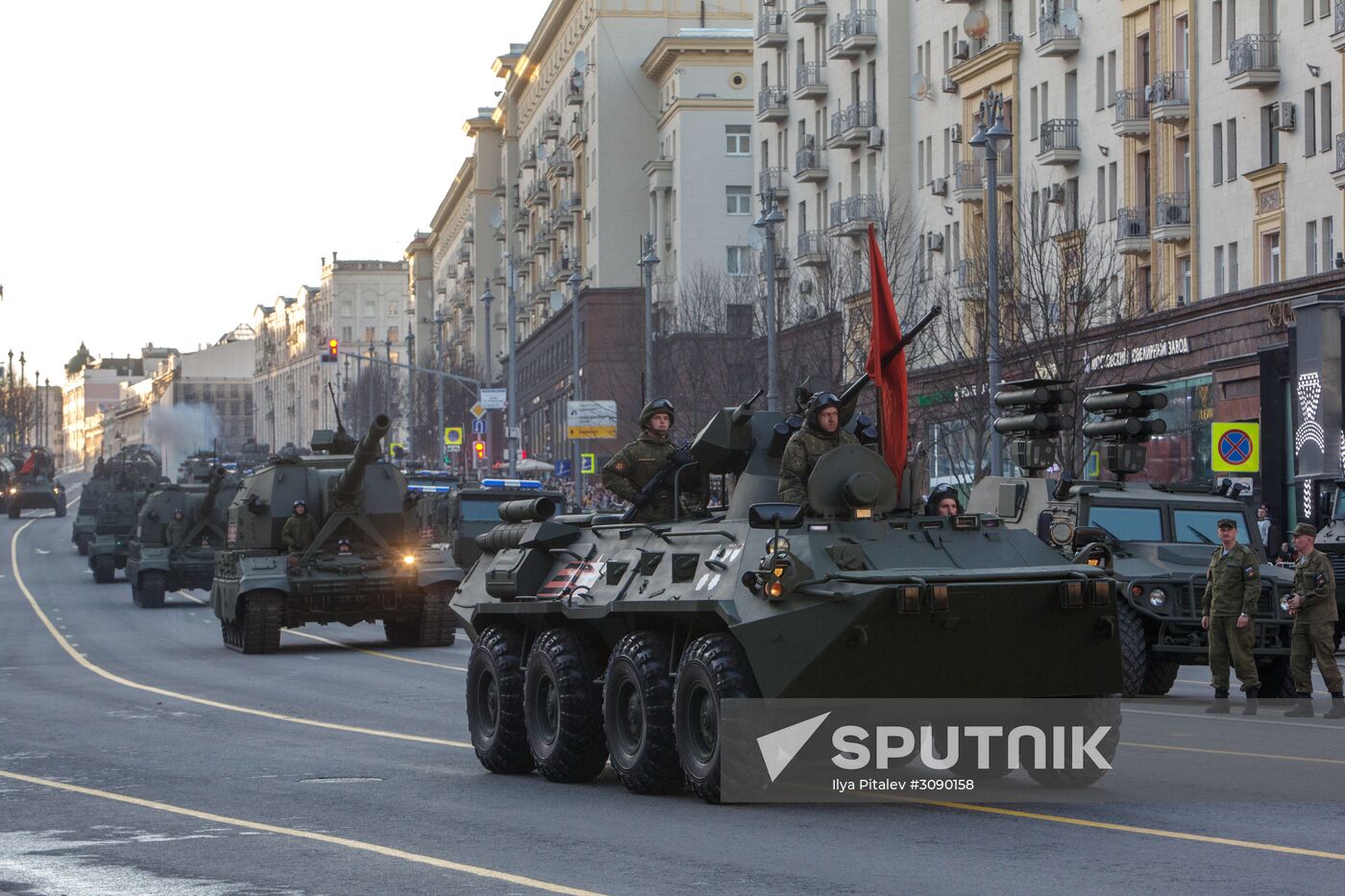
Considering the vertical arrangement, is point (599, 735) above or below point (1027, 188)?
below

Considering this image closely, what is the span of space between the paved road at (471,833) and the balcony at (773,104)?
5024 centimetres

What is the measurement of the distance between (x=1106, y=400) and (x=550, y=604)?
936 cm

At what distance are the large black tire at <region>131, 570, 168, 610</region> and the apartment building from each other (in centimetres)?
1818

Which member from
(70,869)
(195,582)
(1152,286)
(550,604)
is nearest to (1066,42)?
(1152,286)

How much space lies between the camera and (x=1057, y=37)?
48.4 m

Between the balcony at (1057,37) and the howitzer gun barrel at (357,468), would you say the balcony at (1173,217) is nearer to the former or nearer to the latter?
the balcony at (1057,37)

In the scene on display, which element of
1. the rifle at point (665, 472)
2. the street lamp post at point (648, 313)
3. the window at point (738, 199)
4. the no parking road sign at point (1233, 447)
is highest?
the window at point (738, 199)

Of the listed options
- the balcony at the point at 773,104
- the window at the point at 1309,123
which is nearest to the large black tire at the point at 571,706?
the window at the point at 1309,123

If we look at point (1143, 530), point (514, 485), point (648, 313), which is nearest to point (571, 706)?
point (1143, 530)

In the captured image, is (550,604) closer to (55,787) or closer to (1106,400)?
(55,787)

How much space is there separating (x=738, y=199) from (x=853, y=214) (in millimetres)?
22837

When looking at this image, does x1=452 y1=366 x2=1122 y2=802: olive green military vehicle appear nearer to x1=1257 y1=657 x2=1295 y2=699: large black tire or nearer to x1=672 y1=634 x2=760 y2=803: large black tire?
x1=672 y1=634 x2=760 y2=803: large black tire

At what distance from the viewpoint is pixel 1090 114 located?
157 feet

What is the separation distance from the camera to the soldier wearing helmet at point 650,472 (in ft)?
48.0
